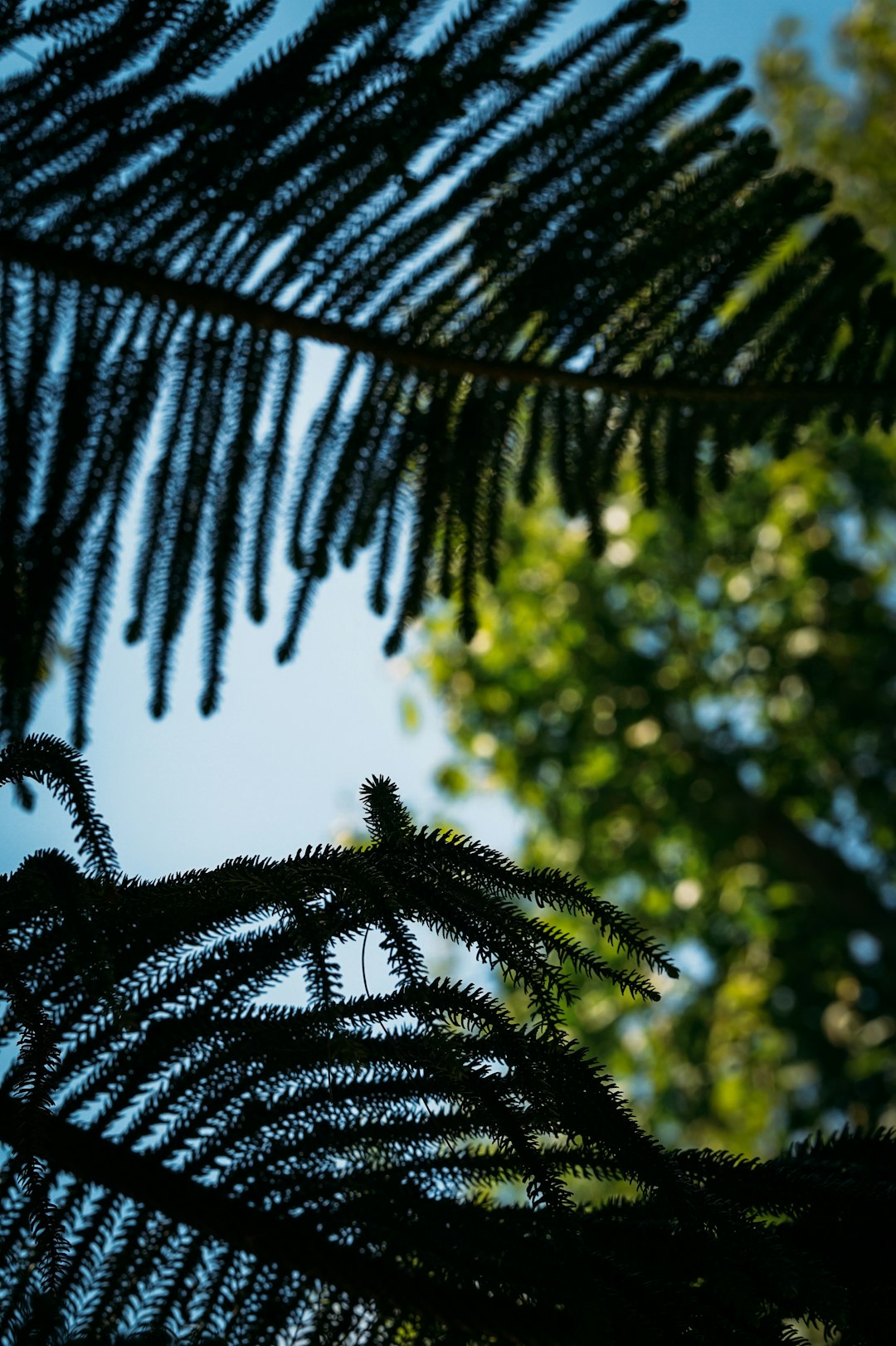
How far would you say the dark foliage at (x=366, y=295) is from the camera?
1307 mm

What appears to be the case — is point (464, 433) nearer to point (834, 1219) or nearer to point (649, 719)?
point (834, 1219)

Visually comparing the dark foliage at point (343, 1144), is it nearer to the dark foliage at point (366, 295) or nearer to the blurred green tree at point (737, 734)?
the dark foliage at point (366, 295)

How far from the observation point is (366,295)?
59.4 inches

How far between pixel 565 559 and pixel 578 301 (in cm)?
669

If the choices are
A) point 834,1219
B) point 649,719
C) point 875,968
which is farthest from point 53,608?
point 875,968

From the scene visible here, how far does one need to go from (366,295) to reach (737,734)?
727 cm

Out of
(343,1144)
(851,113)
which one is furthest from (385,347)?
(851,113)

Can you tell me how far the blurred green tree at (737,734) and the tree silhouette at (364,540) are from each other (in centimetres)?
577

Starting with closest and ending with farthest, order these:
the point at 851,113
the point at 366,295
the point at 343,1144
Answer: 1. the point at 343,1144
2. the point at 366,295
3. the point at 851,113

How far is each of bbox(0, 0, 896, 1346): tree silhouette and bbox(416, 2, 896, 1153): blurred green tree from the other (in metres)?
5.77

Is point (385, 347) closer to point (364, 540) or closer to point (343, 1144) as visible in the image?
point (364, 540)

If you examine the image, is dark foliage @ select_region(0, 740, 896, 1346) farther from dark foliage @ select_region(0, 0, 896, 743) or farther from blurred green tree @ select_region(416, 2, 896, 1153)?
blurred green tree @ select_region(416, 2, 896, 1153)

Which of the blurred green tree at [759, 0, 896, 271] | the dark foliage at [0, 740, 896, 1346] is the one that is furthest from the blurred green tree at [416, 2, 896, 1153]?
the dark foliage at [0, 740, 896, 1346]

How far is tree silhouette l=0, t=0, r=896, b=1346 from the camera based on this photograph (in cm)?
79
